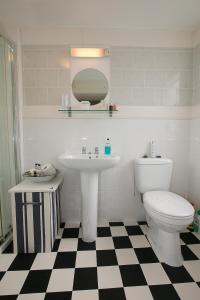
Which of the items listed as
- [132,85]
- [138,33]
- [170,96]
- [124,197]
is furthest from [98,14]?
[124,197]

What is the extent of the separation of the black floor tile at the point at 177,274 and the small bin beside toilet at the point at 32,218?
98 cm

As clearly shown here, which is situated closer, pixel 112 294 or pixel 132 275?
pixel 112 294

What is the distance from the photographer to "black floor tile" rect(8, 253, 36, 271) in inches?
61.2

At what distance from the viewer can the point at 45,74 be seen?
2090mm

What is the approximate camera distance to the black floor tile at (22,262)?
155 centimetres

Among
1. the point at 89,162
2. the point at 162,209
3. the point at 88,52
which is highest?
the point at 88,52

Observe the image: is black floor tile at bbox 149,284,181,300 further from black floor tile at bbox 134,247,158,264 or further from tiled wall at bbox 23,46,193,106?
tiled wall at bbox 23,46,193,106

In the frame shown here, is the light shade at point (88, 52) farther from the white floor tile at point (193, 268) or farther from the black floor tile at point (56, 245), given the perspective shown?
the white floor tile at point (193, 268)

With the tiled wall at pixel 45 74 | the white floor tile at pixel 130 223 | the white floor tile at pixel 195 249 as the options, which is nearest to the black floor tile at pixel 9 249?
the white floor tile at pixel 130 223

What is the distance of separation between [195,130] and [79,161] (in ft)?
→ 4.26

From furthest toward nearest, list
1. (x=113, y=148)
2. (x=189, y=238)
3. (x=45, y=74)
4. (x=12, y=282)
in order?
(x=113, y=148)
(x=45, y=74)
(x=189, y=238)
(x=12, y=282)

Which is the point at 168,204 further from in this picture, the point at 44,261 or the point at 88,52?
the point at 88,52

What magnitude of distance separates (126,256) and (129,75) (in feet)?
5.73

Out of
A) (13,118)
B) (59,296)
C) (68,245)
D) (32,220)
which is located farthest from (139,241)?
(13,118)
